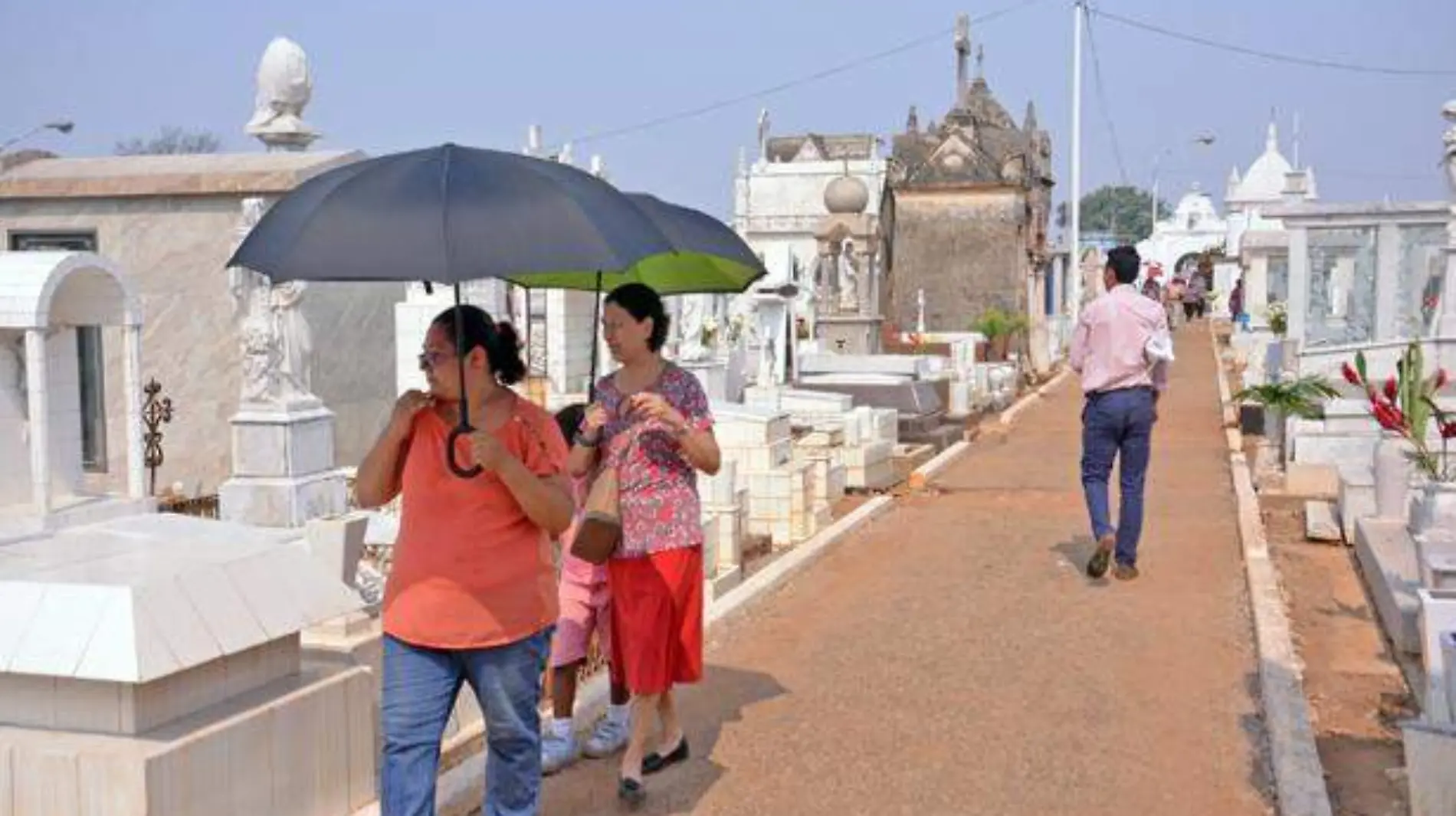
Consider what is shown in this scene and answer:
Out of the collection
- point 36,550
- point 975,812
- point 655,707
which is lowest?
point 975,812

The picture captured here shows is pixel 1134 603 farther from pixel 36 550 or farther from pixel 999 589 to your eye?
pixel 36 550

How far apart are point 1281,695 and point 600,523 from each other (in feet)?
9.48

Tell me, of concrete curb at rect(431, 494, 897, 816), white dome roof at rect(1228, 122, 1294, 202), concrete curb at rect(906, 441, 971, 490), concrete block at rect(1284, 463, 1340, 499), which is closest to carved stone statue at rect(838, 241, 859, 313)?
concrete curb at rect(906, 441, 971, 490)

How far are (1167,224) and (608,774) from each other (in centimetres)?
7266

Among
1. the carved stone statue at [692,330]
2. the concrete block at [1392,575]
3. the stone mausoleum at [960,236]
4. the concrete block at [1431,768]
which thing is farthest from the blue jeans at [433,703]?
the stone mausoleum at [960,236]

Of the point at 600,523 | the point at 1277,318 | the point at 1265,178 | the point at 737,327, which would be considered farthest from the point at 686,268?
the point at 1265,178

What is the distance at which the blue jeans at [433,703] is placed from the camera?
11.6 feet

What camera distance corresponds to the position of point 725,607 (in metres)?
6.94

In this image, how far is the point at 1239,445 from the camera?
14.5 m

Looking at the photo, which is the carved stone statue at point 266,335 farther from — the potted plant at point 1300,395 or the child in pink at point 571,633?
the potted plant at point 1300,395

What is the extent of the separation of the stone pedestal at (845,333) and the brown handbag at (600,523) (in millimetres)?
19188

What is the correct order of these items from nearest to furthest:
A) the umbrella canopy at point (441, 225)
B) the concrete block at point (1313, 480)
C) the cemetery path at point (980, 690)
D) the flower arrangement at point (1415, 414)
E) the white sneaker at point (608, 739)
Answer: the umbrella canopy at point (441, 225), the cemetery path at point (980, 690), the white sneaker at point (608, 739), the flower arrangement at point (1415, 414), the concrete block at point (1313, 480)

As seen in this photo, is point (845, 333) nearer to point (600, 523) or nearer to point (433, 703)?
point (600, 523)

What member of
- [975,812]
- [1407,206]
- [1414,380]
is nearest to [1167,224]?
[1407,206]
